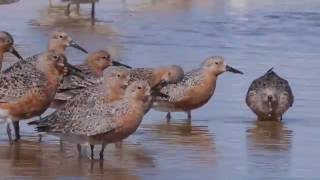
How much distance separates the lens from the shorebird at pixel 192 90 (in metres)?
13.6

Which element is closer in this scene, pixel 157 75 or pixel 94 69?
pixel 157 75

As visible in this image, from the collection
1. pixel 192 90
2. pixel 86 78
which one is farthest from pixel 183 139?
pixel 192 90

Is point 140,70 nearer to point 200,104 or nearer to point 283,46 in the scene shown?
point 200,104

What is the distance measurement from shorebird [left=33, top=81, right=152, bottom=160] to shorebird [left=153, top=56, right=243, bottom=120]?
2.52 meters

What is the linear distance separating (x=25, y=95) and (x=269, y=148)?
250cm

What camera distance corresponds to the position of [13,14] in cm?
2491

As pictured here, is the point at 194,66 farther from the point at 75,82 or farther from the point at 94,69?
the point at 75,82

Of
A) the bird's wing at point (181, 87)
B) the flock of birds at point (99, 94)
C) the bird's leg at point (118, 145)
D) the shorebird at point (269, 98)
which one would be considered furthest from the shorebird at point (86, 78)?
the shorebird at point (269, 98)

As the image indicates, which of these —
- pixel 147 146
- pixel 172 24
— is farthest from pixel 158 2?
pixel 147 146

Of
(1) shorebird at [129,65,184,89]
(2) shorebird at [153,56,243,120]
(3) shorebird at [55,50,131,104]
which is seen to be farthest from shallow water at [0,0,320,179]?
(3) shorebird at [55,50,131,104]

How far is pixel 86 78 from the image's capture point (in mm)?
13000

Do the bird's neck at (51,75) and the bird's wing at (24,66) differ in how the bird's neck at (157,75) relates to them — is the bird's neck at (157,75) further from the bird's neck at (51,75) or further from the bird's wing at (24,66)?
the bird's neck at (51,75)

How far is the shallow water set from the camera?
10.8m

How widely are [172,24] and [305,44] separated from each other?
160 inches
